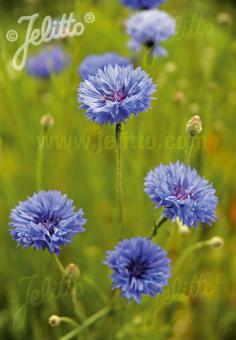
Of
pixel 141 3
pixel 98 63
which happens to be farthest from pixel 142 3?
pixel 98 63

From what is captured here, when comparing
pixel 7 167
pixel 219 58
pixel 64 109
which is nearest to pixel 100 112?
pixel 64 109

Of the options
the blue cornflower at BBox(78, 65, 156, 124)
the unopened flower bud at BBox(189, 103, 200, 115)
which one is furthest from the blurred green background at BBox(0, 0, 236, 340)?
the blue cornflower at BBox(78, 65, 156, 124)

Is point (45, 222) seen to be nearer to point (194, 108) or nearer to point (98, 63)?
point (98, 63)

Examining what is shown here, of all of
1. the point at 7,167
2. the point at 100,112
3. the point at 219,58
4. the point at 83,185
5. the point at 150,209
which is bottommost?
the point at 100,112

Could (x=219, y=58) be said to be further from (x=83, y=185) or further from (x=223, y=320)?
(x=223, y=320)

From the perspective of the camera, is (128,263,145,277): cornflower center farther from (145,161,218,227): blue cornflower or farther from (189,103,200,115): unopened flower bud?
(189,103,200,115): unopened flower bud

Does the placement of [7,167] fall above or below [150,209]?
above
